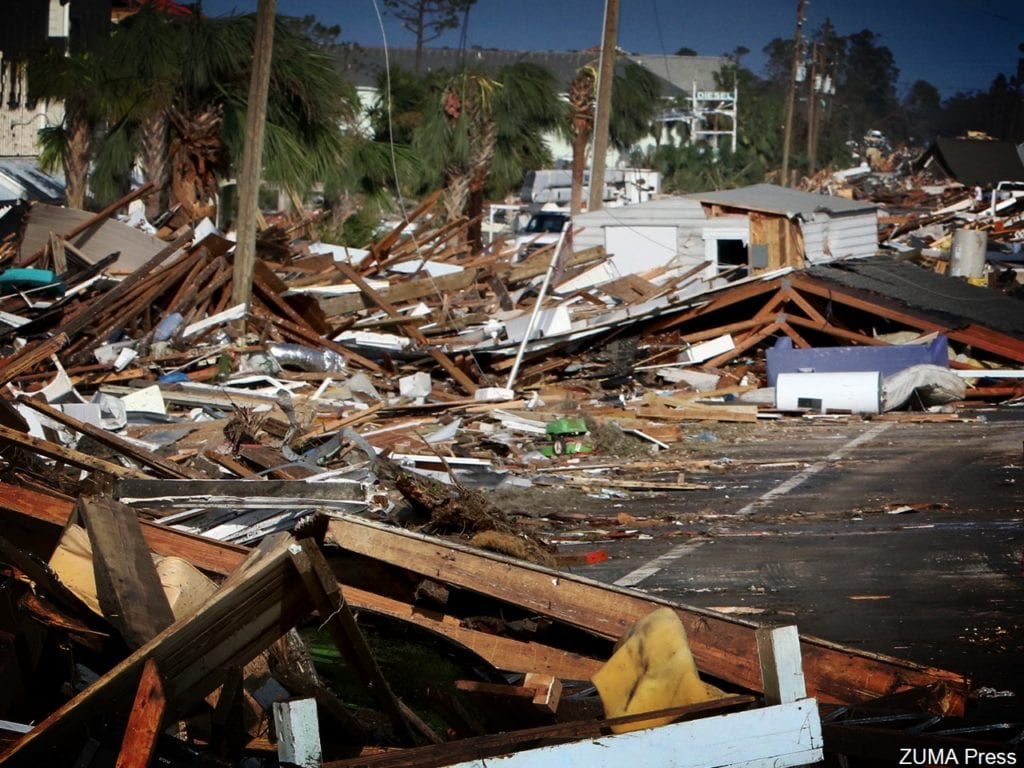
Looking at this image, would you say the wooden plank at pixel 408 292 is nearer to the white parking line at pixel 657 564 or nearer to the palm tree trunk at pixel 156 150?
the palm tree trunk at pixel 156 150

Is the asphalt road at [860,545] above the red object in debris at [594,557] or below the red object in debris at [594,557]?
above

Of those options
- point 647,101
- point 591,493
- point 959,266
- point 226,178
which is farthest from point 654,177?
point 591,493

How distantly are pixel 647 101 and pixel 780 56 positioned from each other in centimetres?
10266

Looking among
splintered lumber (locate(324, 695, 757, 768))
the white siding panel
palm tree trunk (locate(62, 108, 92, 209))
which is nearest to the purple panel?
the white siding panel

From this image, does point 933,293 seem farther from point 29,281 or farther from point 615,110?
point 615,110

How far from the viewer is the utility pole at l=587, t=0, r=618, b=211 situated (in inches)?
901

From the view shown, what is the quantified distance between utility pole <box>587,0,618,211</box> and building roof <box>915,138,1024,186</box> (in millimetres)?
32882

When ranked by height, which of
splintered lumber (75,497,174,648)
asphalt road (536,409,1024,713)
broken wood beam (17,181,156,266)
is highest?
broken wood beam (17,181,156,266)

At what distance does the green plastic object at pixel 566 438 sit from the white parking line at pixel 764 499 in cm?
203

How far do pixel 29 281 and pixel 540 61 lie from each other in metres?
70.6

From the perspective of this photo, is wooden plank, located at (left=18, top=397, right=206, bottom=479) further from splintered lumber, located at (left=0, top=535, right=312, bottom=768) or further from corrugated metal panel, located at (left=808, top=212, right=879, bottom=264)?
corrugated metal panel, located at (left=808, top=212, right=879, bottom=264)

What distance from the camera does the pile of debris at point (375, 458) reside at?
11.4 feet

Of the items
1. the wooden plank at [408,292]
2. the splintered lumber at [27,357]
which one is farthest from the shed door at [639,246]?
the splintered lumber at [27,357]

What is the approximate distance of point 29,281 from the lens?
14.8 m
